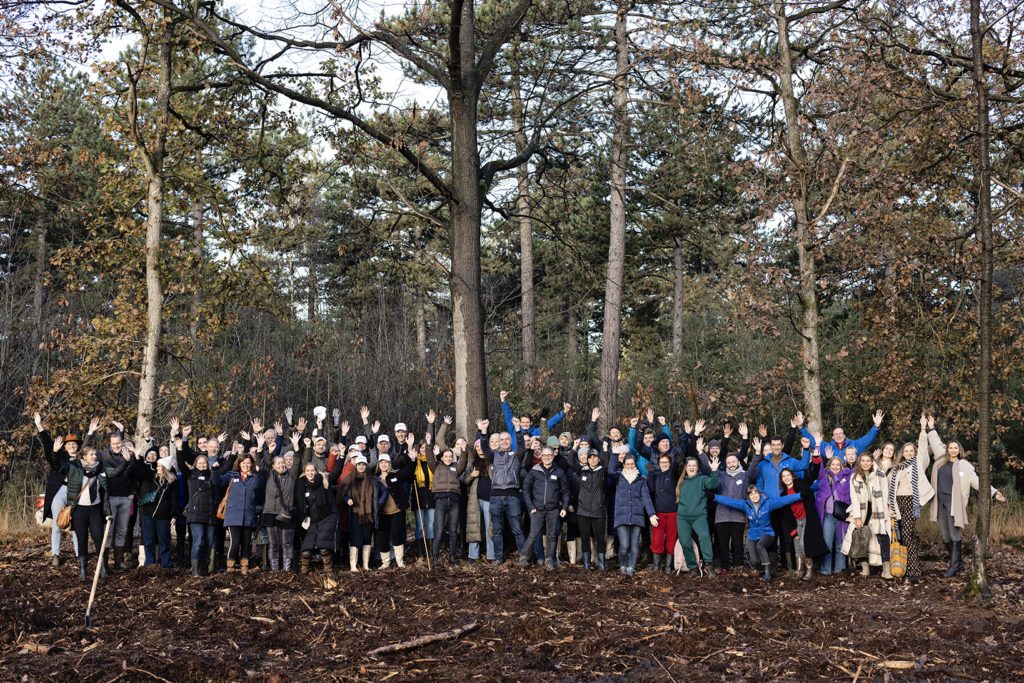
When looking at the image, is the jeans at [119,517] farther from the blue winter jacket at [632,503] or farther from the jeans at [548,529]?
the blue winter jacket at [632,503]

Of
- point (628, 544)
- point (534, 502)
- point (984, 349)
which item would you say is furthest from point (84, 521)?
point (984, 349)

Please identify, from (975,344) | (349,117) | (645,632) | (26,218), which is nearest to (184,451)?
(349,117)

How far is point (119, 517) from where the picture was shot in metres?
13.6

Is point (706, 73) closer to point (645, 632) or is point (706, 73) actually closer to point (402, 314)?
point (645, 632)

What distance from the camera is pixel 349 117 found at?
14.6 m

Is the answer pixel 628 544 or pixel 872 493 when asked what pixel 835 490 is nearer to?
pixel 872 493

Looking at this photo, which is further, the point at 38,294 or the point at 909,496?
the point at 38,294

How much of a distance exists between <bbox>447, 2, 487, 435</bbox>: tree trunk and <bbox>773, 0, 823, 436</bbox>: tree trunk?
16.8ft

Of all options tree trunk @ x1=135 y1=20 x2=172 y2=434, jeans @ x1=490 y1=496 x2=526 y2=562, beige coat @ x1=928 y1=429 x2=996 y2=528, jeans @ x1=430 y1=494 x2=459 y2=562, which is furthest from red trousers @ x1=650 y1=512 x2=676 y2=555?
tree trunk @ x1=135 y1=20 x2=172 y2=434

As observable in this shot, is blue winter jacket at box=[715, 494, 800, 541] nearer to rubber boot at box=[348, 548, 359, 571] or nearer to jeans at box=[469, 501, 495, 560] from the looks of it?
jeans at box=[469, 501, 495, 560]

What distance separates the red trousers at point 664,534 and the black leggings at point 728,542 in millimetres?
599

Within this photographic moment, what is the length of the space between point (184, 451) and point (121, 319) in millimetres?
3852

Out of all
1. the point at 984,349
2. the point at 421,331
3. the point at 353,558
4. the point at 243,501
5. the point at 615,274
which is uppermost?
the point at 615,274

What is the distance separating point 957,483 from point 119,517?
1122 cm
